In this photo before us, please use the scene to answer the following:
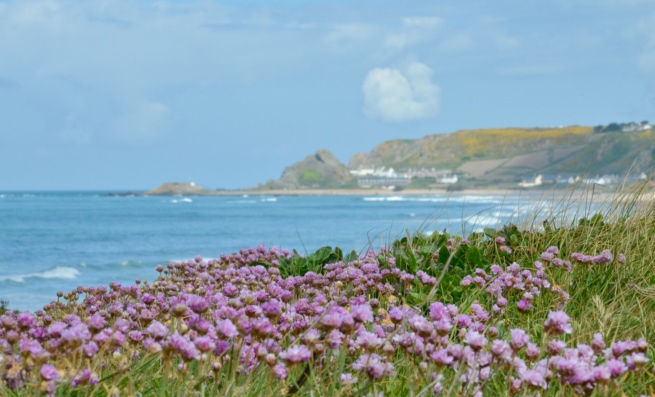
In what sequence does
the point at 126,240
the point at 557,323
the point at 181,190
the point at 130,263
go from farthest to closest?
the point at 181,190 → the point at 126,240 → the point at 130,263 → the point at 557,323

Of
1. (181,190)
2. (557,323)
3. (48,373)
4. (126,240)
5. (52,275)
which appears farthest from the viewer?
(181,190)

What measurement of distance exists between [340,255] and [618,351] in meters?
3.32

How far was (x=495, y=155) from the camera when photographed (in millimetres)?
141750

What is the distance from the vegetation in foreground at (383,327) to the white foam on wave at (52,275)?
21101mm

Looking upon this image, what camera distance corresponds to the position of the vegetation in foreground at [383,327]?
2381 mm

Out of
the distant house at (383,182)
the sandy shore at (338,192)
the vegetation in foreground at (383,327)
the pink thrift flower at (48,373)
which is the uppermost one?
the pink thrift flower at (48,373)

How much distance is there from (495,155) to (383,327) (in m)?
142

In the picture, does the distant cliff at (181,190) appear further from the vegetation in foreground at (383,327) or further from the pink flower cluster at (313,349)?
the pink flower cluster at (313,349)

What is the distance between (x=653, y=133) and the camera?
107 m

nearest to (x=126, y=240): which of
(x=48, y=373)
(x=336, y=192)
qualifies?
(x=48, y=373)

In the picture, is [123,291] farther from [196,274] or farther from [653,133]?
[653,133]

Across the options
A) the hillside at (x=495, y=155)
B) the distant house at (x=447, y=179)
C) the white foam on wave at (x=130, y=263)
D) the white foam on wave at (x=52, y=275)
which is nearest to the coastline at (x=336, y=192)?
the hillside at (x=495, y=155)

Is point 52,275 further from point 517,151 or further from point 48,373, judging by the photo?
point 517,151

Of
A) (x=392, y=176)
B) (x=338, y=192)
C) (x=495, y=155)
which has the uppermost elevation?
(x=495, y=155)
